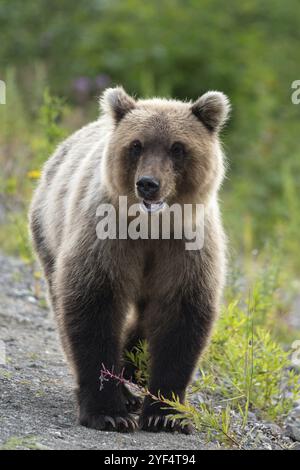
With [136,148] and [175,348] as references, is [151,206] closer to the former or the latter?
Result: [136,148]

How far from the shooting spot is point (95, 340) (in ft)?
17.8

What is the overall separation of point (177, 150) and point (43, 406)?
1.65 m

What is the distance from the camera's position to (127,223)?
216 inches

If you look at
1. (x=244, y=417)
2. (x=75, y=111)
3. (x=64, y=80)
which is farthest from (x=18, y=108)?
(x=244, y=417)

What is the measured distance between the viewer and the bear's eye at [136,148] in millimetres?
5395

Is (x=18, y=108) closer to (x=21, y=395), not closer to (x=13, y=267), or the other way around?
(x=13, y=267)

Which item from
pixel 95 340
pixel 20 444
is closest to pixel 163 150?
pixel 95 340

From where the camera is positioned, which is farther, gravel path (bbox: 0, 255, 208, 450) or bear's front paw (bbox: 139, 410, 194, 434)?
bear's front paw (bbox: 139, 410, 194, 434)

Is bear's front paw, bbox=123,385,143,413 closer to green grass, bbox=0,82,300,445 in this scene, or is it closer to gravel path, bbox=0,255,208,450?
green grass, bbox=0,82,300,445

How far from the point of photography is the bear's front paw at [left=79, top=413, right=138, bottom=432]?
5.37 m

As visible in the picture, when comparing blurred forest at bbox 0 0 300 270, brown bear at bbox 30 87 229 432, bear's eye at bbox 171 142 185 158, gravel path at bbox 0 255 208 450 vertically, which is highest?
blurred forest at bbox 0 0 300 270

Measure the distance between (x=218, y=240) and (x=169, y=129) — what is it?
2.54 ft

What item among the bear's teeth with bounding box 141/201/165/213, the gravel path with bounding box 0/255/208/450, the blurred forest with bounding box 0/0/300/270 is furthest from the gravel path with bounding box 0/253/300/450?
the blurred forest with bounding box 0/0/300/270

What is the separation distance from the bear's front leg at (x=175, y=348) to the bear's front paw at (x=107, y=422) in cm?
19
